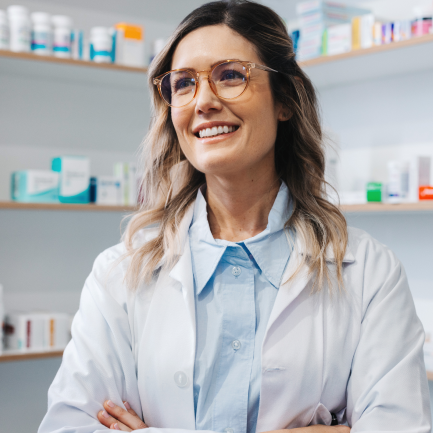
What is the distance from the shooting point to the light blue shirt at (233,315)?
3.98 feet

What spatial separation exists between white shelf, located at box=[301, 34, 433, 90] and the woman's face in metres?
0.90

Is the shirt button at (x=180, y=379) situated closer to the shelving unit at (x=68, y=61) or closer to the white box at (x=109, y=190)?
the white box at (x=109, y=190)

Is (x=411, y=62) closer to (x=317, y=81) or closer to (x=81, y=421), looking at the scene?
(x=317, y=81)

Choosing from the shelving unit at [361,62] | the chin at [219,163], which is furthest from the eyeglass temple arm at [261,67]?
the shelving unit at [361,62]

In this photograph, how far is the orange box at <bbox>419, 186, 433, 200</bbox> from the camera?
225cm

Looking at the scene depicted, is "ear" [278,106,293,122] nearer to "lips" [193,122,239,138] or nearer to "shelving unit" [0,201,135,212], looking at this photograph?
"lips" [193,122,239,138]

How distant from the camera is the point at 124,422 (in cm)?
124

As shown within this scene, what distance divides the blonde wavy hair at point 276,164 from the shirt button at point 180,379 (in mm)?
239

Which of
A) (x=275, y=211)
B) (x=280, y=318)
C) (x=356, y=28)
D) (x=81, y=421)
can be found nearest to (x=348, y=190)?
(x=356, y=28)

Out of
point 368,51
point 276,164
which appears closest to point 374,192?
point 368,51

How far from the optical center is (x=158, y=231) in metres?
1.47

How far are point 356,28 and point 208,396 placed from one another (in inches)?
73.3

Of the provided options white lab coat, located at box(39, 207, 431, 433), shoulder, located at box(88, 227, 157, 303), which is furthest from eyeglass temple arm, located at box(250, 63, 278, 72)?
shoulder, located at box(88, 227, 157, 303)

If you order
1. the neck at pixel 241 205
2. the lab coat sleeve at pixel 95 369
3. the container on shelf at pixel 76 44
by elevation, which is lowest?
the lab coat sleeve at pixel 95 369
